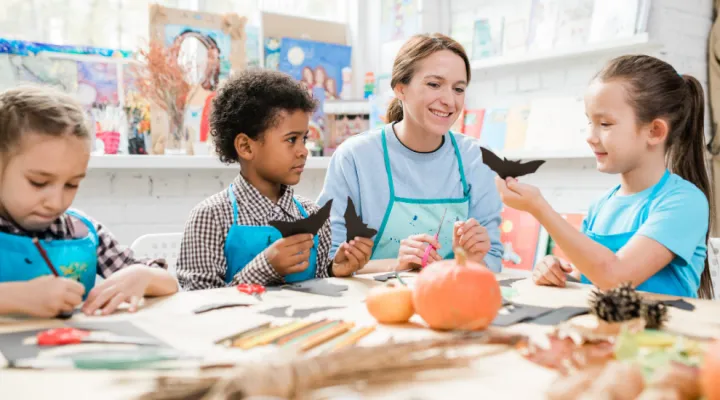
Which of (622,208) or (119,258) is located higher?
(622,208)

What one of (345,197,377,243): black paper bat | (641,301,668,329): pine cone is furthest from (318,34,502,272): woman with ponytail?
(641,301,668,329): pine cone

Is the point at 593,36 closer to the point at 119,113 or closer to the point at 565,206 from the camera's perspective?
the point at 565,206

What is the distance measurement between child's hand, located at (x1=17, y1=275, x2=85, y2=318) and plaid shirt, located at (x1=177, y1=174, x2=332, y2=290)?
0.44 meters

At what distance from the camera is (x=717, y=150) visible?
7.97 feet

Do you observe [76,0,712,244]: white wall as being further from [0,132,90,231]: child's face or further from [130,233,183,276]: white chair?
[0,132,90,231]: child's face

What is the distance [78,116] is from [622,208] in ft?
4.02

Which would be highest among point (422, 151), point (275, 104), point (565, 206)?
point (275, 104)

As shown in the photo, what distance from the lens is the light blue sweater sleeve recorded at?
1.91 metres

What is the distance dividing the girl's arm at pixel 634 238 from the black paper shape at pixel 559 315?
234 millimetres

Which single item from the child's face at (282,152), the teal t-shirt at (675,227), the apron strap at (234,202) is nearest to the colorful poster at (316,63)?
the child's face at (282,152)

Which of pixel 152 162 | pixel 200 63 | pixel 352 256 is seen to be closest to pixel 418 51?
pixel 352 256

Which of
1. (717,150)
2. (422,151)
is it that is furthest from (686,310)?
(717,150)

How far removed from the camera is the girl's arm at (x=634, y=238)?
122 centimetres

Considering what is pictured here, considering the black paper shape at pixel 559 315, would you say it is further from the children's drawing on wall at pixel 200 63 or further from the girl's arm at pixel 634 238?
the children's drawing on wall at pixel 200 63
